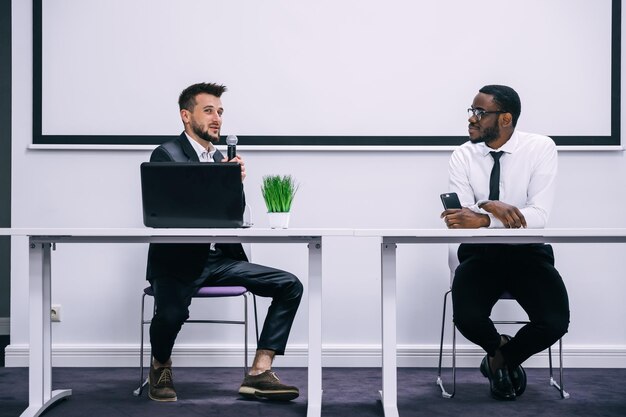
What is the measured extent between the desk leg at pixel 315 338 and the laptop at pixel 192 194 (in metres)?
0.36

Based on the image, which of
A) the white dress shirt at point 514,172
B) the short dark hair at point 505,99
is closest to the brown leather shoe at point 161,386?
the white dress shirt at point 514,172

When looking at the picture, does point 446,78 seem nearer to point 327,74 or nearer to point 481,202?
point 327,74

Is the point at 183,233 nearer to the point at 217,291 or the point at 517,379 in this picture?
the point at 217,291

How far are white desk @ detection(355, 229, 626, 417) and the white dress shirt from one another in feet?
1.57

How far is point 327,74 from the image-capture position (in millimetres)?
3473

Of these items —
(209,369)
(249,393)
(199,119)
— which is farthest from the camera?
(209,369)

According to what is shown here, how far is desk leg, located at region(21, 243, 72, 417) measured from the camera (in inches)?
96.7

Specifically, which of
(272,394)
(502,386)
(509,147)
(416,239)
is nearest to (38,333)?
(272,394)

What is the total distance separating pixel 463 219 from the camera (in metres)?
2.62

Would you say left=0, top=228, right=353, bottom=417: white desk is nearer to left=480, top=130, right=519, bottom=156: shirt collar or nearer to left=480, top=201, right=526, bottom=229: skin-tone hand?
left=480, top=201, right=526, bottom=229: skin-tone hand

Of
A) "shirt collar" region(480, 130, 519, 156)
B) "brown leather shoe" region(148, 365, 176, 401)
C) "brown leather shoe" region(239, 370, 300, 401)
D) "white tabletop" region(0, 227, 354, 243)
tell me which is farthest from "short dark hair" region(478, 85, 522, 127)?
"brown leather shoe" region(148, 365, 176, 401)

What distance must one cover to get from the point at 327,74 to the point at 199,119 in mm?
805

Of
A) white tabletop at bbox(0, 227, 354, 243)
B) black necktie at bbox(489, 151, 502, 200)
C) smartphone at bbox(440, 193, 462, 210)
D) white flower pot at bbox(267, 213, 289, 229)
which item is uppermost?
black necktie at bbox(489, 151, 502, 200)

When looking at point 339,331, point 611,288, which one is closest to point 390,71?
point 339,331
